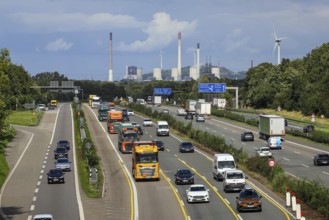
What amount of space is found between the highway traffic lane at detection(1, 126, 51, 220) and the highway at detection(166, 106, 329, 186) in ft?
77.9

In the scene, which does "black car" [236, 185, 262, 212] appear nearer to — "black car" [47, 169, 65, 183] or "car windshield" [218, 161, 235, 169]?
"car windshield" [218, 161, 235, 169]

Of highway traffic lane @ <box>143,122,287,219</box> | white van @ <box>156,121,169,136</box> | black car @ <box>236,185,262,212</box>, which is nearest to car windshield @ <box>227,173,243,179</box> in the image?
highway traffic lane @ <box>143,122,287,219</box>

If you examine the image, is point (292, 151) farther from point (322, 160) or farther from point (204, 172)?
point (204, 172)

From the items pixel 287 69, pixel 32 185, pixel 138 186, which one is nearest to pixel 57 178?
pixel 32 185

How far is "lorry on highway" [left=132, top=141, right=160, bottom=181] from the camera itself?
188 ft

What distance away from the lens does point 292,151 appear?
272 ft

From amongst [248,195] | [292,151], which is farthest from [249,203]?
[292,151]

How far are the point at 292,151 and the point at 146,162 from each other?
3090cm

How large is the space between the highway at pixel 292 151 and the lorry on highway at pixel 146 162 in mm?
12931

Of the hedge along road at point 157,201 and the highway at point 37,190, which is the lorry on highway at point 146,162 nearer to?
the hedge along road at point 157,201

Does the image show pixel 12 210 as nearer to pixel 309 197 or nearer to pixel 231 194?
pixel 231 194

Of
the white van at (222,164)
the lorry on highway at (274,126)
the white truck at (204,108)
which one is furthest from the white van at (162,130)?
the white van at (222,164)

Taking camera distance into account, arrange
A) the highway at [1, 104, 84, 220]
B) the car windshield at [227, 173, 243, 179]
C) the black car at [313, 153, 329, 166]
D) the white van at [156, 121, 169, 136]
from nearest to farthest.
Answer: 1. the highway at [1, 104, 84, 220]
2. the car windshield at [227, 173, 243, 179]
3. the black car at [313, 153, 329, 166]
4. the white van at [156, 121, 169, 136]

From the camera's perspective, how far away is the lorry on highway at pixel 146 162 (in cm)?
5744
